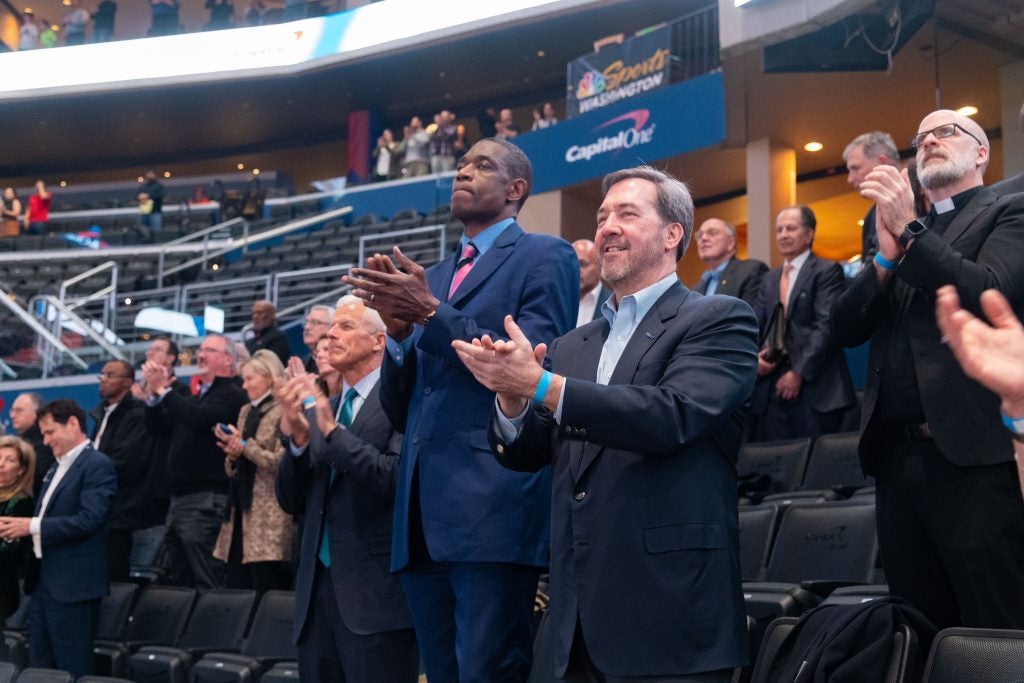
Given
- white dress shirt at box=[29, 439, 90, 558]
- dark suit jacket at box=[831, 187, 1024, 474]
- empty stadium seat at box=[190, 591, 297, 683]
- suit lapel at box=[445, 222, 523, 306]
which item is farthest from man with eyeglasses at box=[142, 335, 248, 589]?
dark suit jacket at box=[831, 187, 1024, 474]

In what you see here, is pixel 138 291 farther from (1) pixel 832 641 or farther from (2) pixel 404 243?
(1) pixel 832 641

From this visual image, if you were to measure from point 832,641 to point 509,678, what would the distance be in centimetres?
70

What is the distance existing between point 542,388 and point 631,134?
818 cm

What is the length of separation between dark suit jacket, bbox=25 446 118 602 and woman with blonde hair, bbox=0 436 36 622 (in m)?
0.12

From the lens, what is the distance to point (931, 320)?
272 centimetres

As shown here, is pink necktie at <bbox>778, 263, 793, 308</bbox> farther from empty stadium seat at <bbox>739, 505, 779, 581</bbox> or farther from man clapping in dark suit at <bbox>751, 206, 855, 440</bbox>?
empty stadium seat at <bbox>739, 505, 779, 581</bbox>

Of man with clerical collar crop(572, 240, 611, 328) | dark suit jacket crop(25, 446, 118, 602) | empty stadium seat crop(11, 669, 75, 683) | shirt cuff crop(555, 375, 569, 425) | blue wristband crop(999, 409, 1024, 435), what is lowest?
empty stadium seat crop(11, 669, 75, 683)

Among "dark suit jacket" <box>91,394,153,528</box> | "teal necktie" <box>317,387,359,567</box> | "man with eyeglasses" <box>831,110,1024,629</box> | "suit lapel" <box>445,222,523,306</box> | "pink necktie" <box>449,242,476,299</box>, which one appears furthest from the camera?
"dark suit jacket" <box>91,394,153,528</box>

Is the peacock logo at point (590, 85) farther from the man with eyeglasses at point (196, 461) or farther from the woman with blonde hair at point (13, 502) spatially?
the woman with blonde hair at point (13, 502)

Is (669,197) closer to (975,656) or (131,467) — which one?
(975,656)

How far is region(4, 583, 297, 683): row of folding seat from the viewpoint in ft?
15.3

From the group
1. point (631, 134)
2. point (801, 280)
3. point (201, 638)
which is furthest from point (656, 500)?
point (631, 134)

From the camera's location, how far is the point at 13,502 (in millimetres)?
5531

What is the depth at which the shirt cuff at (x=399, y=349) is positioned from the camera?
283 cm
